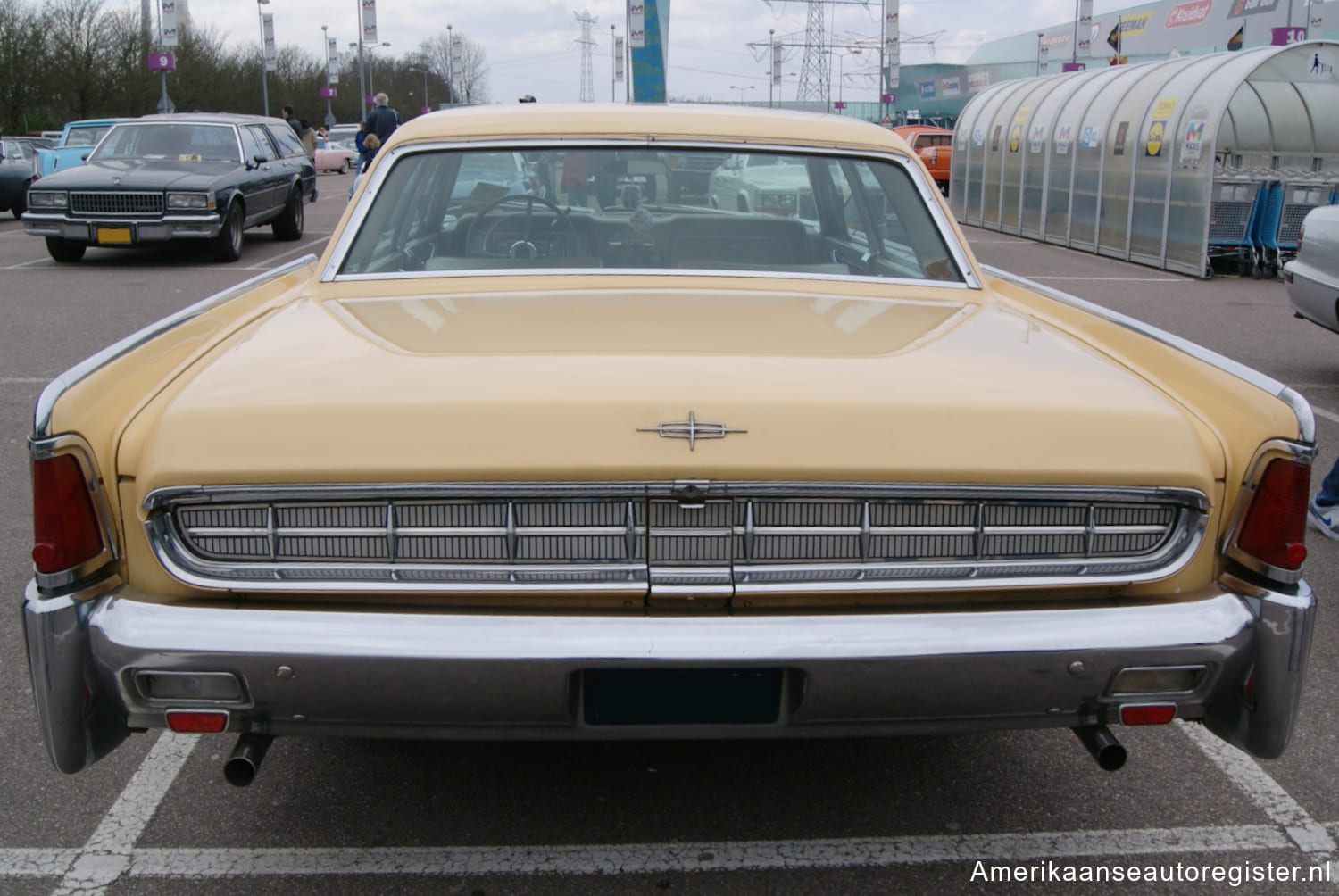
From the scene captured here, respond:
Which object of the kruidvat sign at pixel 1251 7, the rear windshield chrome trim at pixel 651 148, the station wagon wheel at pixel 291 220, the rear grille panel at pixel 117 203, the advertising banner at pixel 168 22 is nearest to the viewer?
the rear windshield chrome trim at pixel 651 148

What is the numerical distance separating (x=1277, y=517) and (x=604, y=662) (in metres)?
1.30

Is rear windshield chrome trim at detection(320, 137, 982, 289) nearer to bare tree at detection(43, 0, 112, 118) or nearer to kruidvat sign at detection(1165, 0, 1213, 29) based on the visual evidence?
bare tree at detection(43, 0, 112, 118)

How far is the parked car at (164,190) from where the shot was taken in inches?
530

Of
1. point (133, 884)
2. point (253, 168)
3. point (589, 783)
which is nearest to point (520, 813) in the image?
point (589, 783)

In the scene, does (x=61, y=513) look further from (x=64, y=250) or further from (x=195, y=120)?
(x=195, y=120)

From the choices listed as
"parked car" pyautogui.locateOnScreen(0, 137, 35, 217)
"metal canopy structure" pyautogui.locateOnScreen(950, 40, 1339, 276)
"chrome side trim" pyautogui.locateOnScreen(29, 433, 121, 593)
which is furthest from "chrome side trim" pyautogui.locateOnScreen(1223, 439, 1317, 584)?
"parked car" pyautogui.locateOnScreen(0, 137, 35, 217)

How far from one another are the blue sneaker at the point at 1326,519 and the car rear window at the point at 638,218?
8.46 ft

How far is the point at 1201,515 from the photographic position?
2354 mm

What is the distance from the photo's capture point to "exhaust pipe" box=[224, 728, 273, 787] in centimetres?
239

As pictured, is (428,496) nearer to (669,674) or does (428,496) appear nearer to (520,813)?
(669,674)

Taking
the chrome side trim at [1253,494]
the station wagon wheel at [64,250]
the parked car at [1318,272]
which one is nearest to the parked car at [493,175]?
the chrome side trim at [1253,494]

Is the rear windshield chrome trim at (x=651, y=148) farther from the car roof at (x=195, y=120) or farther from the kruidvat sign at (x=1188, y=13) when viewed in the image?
the kruidvat sign at (x=1188, y=13)

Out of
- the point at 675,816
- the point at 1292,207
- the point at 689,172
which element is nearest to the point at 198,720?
the point at 675,816

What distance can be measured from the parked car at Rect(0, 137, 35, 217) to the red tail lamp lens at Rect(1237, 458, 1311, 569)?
20995 millimetres
